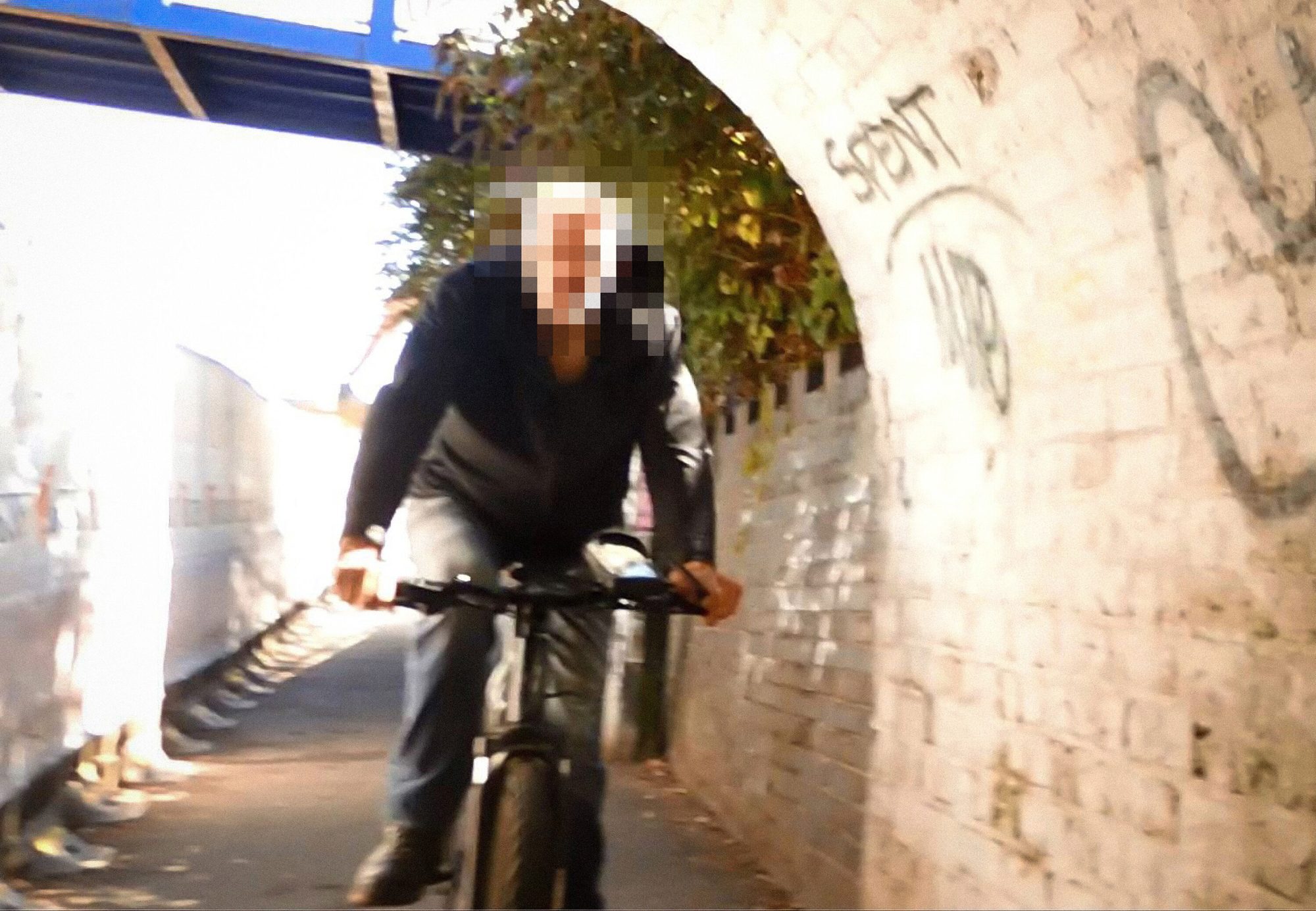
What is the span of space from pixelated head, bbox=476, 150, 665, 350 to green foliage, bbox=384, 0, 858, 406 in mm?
2826

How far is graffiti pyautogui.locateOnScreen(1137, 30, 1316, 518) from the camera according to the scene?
2.53 metres

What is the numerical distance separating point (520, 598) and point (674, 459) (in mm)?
641

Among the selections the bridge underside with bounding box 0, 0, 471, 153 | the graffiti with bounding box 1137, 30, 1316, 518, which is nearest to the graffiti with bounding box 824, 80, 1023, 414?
the graffiti with bounding box 1137, 30, 1316, 518

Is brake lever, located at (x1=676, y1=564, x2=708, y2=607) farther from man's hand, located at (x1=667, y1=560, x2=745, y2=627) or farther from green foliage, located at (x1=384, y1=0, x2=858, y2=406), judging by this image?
green foliage, located at (x1=384, y1=0, x2=858, y2=406)

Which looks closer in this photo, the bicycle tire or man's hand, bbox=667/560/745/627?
the bicycle tire

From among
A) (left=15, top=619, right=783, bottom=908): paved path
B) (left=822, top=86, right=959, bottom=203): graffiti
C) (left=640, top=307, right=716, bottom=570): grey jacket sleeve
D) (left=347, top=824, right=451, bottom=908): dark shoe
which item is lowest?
(left=15, top=619, right=783, bottom=908): paved path

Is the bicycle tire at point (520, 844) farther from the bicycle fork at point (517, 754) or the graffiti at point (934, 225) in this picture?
the graffiti at point (934, 225)

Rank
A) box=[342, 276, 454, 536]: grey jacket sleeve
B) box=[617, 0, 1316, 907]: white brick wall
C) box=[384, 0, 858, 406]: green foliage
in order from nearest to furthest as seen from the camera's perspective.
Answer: box=[617, 0, 1316, 907]: white brick wall
box=[342, 276, 454, 536]: grey jacket sleeve
box=[384, 0, 858, 406]: green foliage

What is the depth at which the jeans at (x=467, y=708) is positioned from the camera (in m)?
3.14

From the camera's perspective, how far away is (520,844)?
2.94 metres

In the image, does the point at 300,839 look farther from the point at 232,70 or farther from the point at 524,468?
the point at 232,70

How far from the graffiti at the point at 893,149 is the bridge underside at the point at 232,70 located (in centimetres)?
542

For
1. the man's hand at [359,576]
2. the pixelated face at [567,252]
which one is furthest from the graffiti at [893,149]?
the man's hand at [359,576]

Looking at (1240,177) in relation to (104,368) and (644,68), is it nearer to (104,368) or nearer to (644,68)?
(644,68)
